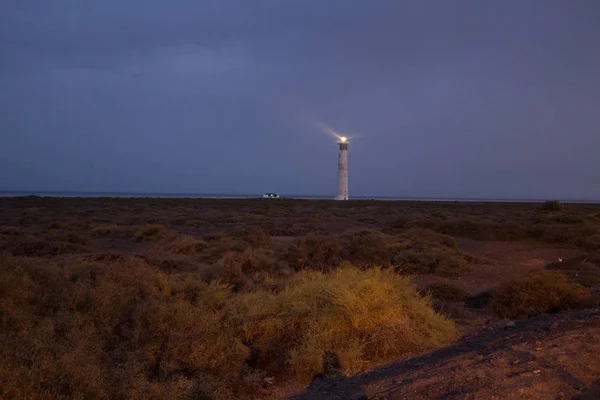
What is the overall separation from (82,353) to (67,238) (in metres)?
16.1

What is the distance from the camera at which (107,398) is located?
5141mm

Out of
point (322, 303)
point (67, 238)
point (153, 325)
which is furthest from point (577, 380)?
point (67, 238)

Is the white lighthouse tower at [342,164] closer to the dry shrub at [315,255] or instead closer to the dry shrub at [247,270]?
the dry shrub at [315,255]

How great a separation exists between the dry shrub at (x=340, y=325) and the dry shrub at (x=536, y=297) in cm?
256

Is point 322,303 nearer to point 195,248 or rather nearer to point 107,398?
point 107,398

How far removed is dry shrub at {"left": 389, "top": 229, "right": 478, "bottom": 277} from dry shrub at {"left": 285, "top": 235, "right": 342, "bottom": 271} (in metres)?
1.98

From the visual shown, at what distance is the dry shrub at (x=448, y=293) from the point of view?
39.9 feet

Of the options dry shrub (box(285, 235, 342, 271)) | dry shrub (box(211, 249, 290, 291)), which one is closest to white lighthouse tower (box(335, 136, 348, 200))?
dry shrub (box(285, 235, 342, 271))

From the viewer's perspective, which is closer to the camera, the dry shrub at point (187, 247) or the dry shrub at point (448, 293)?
the dry shrub at point (448, 293)

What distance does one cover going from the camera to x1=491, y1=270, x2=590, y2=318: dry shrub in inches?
406

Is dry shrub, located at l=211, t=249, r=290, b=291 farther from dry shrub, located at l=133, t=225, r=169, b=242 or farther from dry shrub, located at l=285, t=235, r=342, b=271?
dry shrub, located at l=133, t=225, r=169, b=242

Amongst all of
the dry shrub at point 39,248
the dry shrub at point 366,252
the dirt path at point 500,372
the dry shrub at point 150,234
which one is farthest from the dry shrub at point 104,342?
the dry shrub at point 150,234

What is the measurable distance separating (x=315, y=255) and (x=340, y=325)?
7.95 m

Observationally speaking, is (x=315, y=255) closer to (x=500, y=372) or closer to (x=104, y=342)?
(x=104, y=342)
